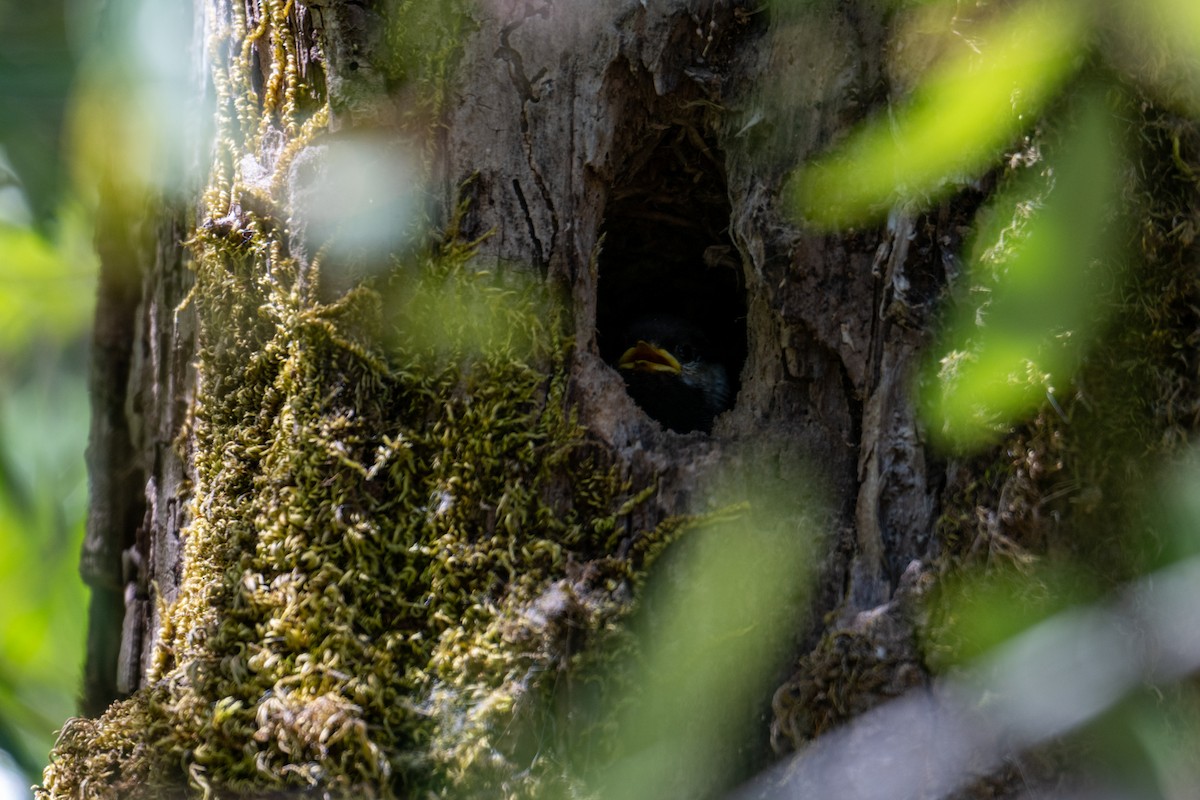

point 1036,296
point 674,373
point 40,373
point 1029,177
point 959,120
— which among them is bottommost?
point 1036,296

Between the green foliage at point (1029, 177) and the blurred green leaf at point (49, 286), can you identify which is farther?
the blurred green leaf at point (49, 286)

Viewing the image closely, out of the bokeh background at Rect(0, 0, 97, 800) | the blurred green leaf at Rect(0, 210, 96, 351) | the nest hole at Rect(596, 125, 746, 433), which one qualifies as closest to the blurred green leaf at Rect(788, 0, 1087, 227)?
the nest hole at Rect(596, 125, 746, 433)

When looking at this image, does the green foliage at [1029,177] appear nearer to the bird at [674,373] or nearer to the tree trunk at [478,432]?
the tree trunk at [478,432]

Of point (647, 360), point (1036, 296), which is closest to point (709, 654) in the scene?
point (1036, 296)

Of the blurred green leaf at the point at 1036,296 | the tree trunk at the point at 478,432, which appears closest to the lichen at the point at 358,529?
the tree trunk at the point at 478,432

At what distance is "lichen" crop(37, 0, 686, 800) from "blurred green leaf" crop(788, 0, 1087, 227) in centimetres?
70

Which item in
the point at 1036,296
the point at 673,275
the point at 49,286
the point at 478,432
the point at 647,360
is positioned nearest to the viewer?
the point at 1036,296

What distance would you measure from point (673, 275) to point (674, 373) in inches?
20.0

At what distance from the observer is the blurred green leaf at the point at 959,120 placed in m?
1.76

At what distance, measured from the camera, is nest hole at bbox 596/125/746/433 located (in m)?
3.12

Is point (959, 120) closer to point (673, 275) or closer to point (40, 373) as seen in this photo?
point (673, 275)

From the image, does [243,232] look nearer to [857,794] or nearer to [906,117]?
[906,117]

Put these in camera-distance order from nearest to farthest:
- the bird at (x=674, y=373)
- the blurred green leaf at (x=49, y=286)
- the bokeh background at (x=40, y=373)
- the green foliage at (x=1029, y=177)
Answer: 1. the green foliage at (x=1029, y=177)
2. the bokeh background at (x=40, y=373)
3. the blurred green leaf at (x=49, y=286)
4. the bird at (x=674, y=373)

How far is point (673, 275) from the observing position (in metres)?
4.24
